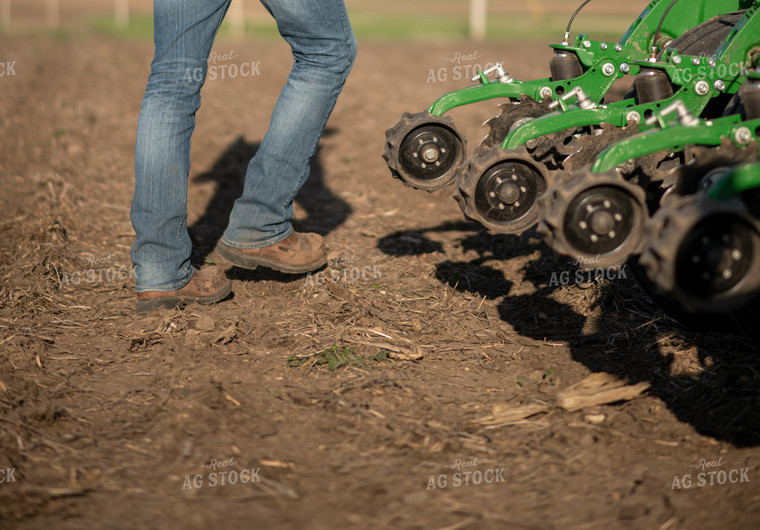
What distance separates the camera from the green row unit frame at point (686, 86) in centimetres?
343

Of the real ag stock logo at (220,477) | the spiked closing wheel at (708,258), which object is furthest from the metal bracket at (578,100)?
the real ag stock logo at (220,477)

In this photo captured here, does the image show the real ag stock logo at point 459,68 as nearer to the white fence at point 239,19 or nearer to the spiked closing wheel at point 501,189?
the white fence at point 239,19

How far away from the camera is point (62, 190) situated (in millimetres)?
5941

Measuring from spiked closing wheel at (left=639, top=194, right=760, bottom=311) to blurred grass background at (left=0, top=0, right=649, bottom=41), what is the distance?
39.7ft

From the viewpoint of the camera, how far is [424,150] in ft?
12.2

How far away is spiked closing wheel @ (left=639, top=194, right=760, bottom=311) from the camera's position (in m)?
2.47

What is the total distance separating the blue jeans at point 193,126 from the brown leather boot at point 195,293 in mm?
37

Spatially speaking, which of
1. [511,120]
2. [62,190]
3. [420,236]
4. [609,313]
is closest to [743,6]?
[511,120]

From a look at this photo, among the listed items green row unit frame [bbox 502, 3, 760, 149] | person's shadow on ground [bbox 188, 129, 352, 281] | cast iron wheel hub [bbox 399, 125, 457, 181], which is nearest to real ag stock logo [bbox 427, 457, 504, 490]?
green row unit frame [bbox 502, 3, 760, 149]

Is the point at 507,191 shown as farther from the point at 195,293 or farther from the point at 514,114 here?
the point at 195,293

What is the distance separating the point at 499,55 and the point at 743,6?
21.6 feet

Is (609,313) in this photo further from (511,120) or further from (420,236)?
(420,236)

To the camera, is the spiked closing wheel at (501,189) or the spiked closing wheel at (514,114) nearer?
the spiked closing wheel at (501,189)

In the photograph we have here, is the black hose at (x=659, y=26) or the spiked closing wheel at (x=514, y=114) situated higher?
the black hose at (x=659, y=26)
